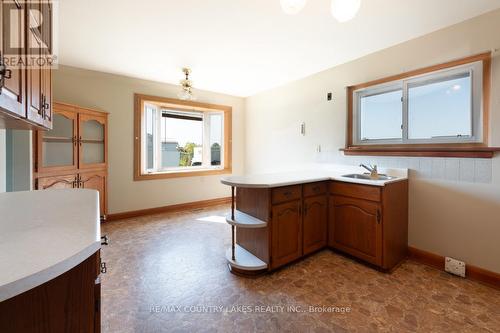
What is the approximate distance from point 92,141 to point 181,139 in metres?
1.54

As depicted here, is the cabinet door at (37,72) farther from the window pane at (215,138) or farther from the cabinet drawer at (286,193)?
the window pane at (215,138)

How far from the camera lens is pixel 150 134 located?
4.08 metres

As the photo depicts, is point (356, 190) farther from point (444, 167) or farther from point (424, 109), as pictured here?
point (424, 109)

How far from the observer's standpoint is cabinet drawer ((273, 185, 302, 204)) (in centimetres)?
207

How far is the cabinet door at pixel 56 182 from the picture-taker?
2.55 meters

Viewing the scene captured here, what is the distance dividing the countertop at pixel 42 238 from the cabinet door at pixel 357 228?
2192mm

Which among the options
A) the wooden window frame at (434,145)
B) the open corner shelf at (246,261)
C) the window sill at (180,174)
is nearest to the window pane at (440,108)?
the wooden window frame at (434,145)

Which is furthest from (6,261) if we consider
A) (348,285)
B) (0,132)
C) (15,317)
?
(348,285)

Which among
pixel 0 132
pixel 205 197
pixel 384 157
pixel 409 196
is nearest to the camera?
pixel 0 132

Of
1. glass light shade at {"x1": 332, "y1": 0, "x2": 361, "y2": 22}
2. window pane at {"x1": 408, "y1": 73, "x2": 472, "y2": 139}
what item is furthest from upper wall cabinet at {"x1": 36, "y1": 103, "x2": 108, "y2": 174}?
window pane at {"x1": 408, "y1": 73, "x2": 472, "y2": 139}

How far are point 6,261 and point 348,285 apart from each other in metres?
2.16

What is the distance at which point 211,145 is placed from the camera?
4777 millimetres

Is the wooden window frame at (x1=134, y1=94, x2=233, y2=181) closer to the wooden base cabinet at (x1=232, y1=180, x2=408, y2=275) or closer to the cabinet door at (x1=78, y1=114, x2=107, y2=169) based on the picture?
the cabinet door at (x1=78, y1=114, x2=107, y2=169)

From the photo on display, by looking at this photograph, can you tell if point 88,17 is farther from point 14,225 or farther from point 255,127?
point 255,127
